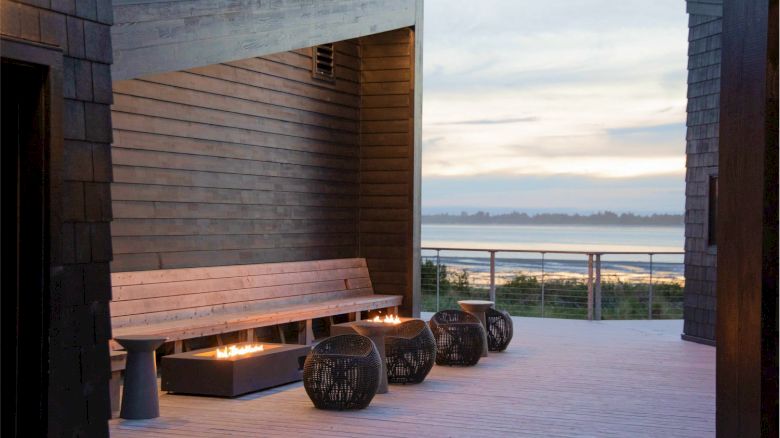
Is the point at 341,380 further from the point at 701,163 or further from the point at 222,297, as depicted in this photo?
the point at 701,163

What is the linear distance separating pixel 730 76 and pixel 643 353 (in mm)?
6296

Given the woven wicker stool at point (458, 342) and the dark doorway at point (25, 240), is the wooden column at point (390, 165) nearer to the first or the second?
the woven wicker stool at point (458, 342)

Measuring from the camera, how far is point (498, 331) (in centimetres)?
847

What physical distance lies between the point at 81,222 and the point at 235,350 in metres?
2.44

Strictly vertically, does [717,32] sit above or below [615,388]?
above

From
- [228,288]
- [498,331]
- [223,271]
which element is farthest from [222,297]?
[498,331]

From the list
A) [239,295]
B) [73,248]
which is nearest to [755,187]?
[73,248]

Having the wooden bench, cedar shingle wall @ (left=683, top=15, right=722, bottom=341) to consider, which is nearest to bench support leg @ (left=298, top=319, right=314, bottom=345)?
the wooden bench

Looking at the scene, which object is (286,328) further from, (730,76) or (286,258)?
(730,76)

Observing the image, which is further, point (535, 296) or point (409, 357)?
point (535, 296)

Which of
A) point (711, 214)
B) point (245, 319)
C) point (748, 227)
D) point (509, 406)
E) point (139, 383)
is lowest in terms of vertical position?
point (509, 406)

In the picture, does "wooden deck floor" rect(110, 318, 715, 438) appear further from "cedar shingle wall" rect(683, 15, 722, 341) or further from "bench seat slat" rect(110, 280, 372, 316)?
"cedar shingle wall" rect(683, 15, 722, 341)

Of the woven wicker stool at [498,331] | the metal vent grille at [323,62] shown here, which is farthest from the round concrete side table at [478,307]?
the metal vent grille at [323,62]

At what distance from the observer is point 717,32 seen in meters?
9.28
